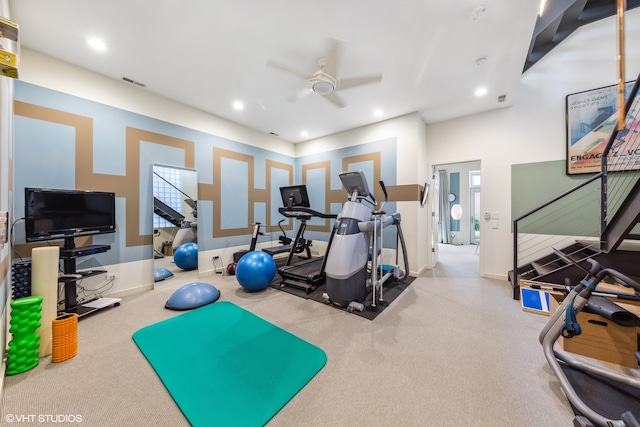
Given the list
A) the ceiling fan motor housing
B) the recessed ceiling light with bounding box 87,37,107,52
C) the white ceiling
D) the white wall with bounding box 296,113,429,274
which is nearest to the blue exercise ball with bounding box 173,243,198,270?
the white ceiling

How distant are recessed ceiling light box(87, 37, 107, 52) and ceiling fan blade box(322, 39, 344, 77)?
109 inches

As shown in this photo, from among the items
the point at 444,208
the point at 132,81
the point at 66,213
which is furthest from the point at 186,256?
the point at 444,208

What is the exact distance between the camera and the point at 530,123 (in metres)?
4.01

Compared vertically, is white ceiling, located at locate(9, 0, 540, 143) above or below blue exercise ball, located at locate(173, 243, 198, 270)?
above

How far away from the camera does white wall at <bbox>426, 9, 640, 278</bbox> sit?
3471 mm

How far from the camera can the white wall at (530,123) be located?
137 inches

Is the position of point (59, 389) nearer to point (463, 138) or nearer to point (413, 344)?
point (413, 344)

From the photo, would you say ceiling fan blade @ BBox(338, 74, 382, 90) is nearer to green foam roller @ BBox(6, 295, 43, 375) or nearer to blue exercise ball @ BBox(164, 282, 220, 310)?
blue exercise ball @ BBox(164, 282, 220, 310)

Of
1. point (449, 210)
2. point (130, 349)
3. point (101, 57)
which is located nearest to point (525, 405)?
point (130, 349)

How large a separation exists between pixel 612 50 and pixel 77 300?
8750 millimetres

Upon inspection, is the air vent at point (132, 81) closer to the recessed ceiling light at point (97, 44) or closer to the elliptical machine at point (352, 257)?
the recessed ceiling light at point (97, 44)

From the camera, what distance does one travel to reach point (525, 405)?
5.06 feet

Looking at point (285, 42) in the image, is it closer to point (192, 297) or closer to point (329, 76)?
point (329, 76)

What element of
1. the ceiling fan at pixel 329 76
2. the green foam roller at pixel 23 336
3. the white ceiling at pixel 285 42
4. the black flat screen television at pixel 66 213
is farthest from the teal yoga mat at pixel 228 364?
the white ceiling at pixel 285 42
